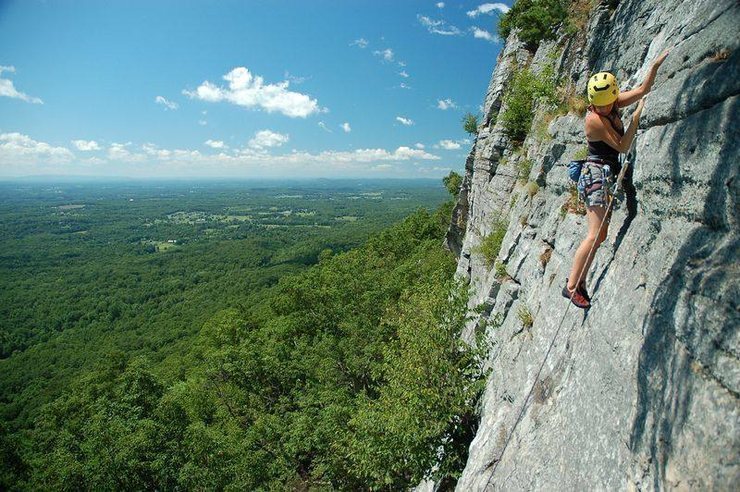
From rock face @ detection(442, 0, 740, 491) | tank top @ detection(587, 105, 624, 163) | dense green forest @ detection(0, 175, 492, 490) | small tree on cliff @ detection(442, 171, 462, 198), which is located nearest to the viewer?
rock face @ detection(442, 0, 740, 491)

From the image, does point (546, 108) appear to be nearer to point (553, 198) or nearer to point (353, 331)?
point (553, 198)

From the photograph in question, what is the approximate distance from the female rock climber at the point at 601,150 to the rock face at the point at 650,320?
22 cm

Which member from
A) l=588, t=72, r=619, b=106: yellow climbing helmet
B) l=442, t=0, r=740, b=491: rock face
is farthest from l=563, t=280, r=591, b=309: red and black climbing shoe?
l=588, t=72, r=619, b=106: yellow climbing helmet

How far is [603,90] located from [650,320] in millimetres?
3271

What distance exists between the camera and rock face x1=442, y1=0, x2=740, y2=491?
3686mm

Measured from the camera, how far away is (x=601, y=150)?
21.2 feet

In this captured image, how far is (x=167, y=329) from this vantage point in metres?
83.8

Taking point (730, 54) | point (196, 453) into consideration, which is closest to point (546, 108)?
point (730, 54)

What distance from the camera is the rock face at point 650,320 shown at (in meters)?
3.69

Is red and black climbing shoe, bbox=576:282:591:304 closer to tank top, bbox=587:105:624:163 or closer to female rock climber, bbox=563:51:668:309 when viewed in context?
female rock climber, bbox=563:51:668:309

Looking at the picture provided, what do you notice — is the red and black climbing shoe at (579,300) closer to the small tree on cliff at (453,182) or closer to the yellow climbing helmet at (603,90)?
the yellow climbing helmet at (603,90)

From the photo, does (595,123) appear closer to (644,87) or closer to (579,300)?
(644,87)

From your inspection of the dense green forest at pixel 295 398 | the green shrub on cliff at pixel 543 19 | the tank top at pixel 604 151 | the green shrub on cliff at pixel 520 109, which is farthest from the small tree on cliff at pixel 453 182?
the tank top at pixel 604 151

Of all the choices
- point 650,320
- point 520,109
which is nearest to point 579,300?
point 650,320
